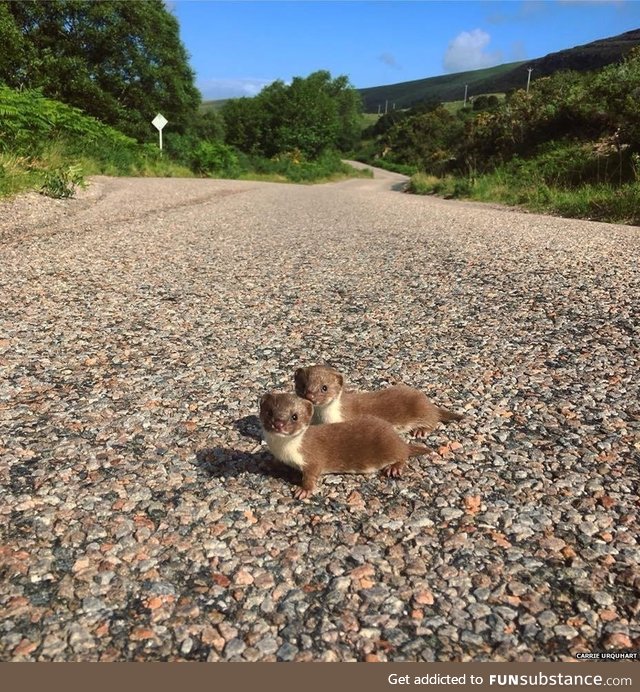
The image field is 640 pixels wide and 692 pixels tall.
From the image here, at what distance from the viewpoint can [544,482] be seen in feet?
10.3

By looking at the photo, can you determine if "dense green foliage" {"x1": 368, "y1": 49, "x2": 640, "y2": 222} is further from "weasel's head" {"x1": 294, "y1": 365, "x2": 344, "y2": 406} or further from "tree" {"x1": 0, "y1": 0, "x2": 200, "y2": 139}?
"tree" {"x1": 0, "y1": 0, "x2": 200, "y2": 139}

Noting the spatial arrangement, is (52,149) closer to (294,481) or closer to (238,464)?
(238,464)

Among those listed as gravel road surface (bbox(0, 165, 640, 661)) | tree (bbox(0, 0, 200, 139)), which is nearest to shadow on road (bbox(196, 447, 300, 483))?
gravel road surface (bbox(0, 165, 640, 661))

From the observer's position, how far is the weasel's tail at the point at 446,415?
3.84 meters

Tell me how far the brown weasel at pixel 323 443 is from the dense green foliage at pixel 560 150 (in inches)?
523

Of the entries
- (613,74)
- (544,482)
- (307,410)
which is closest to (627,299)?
(544,482)

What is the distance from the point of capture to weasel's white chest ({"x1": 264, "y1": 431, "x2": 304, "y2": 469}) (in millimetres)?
3150

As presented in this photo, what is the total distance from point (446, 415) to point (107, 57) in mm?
43579

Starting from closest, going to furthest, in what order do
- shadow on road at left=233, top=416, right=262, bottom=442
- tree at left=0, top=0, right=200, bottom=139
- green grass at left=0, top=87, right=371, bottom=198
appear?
shadow on road at left=233, top=416, right=262, bottom=442, green grass at left=0, top=87, right=371, bottom=198, tree at left=0, top=0, right=200, bottom=139

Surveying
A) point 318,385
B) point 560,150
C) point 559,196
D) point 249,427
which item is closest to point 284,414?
point 318,385

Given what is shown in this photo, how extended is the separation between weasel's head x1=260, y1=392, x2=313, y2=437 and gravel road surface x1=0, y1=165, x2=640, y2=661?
32 cm

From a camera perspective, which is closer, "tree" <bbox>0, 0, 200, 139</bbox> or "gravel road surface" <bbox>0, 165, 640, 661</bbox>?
"gravel road surface" <bbox>0, 165, 640, 661</bbox>

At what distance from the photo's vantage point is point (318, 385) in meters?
3.53

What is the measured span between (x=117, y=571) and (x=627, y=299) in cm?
598
